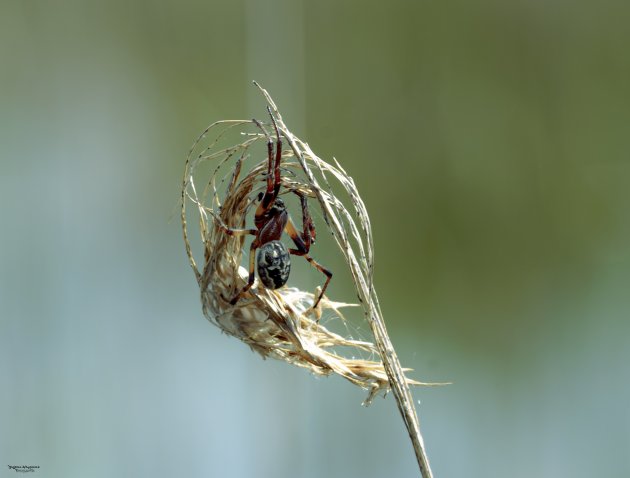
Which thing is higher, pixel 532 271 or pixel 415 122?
pixel 415 122

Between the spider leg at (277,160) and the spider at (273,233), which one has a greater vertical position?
the spider leg at (277,160)

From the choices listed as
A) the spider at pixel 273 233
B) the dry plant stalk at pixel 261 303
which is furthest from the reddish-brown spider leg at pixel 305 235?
the dry plant stalk at pixel 261 303

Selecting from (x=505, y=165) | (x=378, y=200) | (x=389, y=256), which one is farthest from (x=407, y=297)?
(x=505, y=165)

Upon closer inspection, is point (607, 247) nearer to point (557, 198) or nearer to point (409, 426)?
point (557, 198)

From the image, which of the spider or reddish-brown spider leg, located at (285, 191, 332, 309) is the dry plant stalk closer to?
the spider

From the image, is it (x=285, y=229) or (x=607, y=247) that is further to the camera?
(x=607, y=247)

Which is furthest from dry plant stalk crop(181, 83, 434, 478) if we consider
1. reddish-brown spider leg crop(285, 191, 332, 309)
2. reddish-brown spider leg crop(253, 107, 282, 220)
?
reddish-brown spider leg crop(285, 191, 332, 309)

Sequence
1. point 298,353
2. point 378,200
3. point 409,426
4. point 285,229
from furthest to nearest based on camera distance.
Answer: point 378,200
point 285,229
point 298,353
point 409,426

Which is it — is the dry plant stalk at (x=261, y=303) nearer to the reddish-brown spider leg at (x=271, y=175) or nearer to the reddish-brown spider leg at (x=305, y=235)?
the reddish-brown spider leg at (x=271, y=175)
